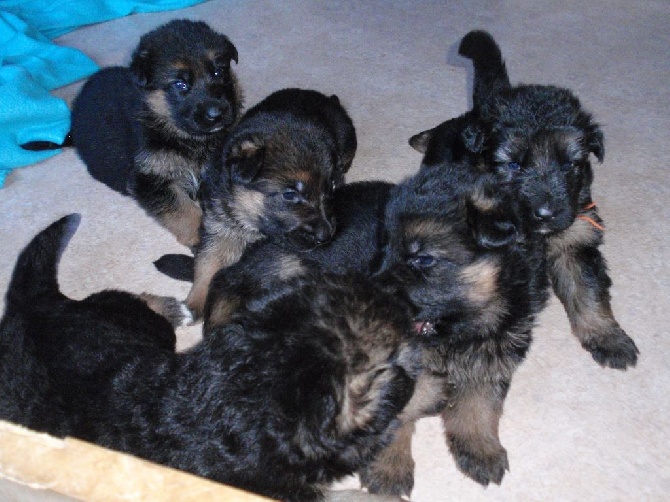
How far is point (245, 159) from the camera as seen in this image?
2541 mm

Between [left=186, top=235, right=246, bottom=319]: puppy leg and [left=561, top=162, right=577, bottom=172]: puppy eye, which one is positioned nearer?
[left=561, top=162, right=577, bottom=172]: puppy eye

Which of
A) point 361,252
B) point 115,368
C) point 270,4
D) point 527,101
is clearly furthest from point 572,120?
point 270,4

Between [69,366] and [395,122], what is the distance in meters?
2.49

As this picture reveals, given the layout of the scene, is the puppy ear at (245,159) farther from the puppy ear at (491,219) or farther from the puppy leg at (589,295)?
the puppy leg at (589,295)

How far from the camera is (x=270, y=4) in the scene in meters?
5.34

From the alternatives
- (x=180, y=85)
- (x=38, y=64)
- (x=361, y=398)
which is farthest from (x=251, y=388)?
(x=38, y=64)

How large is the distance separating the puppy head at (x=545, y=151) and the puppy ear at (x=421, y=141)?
3.14ft

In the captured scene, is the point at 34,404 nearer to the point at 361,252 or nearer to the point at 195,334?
the point at 195,334

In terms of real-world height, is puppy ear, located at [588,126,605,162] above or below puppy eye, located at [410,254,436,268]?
above

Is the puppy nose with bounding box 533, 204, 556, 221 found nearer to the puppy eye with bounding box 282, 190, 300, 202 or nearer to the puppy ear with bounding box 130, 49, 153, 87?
the puppy eye with bounding box 282, 190, 300, 202

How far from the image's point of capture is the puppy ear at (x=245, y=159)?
2.53 m

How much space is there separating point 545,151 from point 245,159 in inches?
45.9

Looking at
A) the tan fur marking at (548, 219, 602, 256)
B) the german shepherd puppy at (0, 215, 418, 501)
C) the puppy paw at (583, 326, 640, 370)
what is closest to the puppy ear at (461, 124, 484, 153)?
the tan fur marking at (548, 219, 602, 256)

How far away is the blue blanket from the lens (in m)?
3.68
